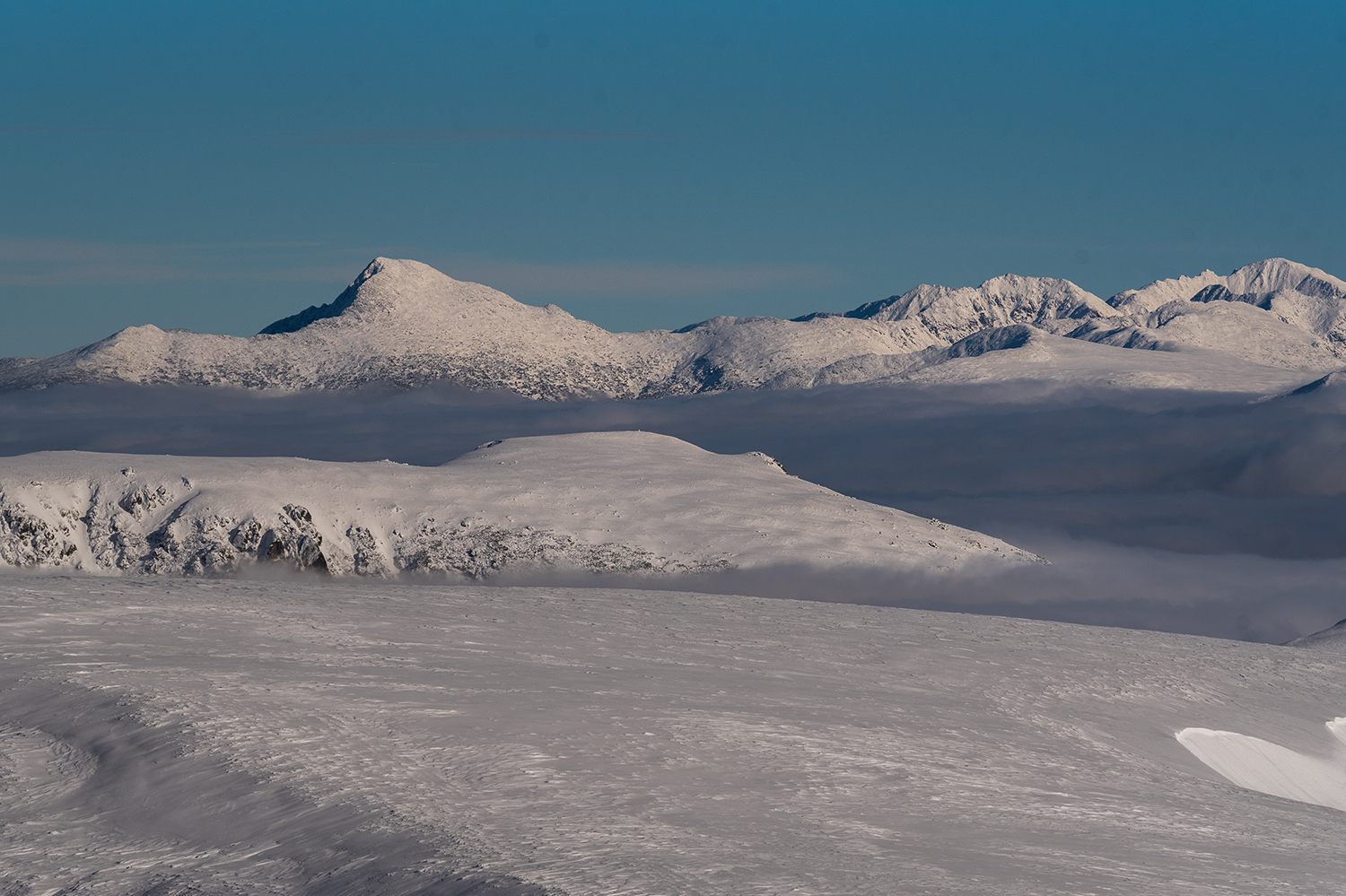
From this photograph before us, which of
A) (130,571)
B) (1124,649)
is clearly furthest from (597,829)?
(130,571)

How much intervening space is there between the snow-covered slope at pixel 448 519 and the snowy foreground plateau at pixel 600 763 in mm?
69072

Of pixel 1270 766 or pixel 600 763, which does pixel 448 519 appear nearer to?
pixel 1270 766

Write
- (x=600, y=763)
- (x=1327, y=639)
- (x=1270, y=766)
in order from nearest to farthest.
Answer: (x=600, y=763)
(x=1270, y=766)
(x=1327, y=639)

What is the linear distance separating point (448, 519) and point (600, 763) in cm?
10792

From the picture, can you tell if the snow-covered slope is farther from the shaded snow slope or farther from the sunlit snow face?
the sunlit snow face

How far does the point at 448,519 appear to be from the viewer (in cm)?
12950

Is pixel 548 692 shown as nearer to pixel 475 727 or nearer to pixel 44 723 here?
pixel 475 727

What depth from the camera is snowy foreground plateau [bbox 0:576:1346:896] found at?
17.7m

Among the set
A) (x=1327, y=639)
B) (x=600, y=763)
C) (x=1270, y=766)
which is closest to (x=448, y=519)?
(x=1327, y=639)

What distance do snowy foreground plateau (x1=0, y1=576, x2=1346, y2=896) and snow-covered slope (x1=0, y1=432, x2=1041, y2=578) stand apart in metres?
69.1

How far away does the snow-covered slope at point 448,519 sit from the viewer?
114 m

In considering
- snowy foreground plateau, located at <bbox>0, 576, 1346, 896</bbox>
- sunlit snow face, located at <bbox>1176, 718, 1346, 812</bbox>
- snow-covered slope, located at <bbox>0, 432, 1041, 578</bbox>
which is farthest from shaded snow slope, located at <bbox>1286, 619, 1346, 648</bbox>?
snow-covered slope, located at <bbox>0, 432, 1041, 578</bbox>

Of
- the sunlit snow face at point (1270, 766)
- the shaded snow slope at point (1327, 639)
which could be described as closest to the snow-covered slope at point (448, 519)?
the shaded snow slope at point (1327, 639)

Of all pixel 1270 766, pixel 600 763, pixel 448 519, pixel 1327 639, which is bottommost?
pixel 1327 639
